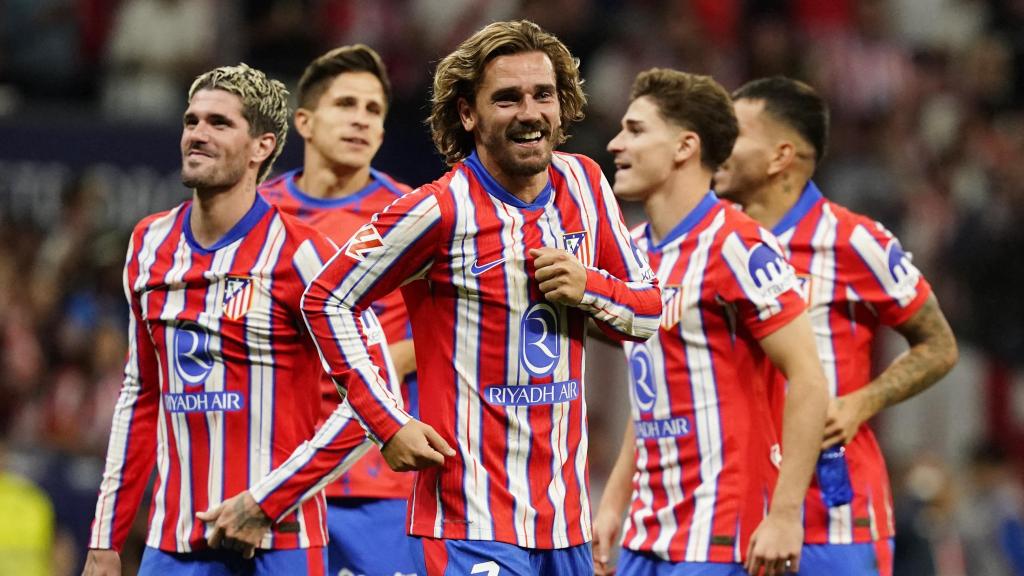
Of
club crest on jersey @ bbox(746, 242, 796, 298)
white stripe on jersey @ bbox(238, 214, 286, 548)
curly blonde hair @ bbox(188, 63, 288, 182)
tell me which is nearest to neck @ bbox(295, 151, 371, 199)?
curly blonde hair @ bbox(188, 63, 288, 182)

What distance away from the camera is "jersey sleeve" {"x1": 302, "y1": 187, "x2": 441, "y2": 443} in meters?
4.65

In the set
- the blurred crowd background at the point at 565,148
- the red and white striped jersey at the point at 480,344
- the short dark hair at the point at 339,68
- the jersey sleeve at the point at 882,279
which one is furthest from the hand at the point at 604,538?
the blurred crowd background at the point at 565,148

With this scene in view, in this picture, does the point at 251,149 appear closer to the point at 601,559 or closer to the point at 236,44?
the point at 601,559

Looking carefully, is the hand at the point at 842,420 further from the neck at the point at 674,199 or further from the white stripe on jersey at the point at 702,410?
the neck at the point at 674,199

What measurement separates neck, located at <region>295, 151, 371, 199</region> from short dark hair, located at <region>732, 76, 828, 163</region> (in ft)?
5.21

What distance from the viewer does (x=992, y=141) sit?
46.0ft

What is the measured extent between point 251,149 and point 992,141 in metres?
9.87

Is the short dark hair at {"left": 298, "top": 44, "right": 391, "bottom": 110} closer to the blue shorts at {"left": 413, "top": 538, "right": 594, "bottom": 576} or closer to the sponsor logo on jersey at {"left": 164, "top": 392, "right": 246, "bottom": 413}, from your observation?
the sponsor logo on jersey at {"left": 164, "top": 392, "right": 246, "bottom": 413}

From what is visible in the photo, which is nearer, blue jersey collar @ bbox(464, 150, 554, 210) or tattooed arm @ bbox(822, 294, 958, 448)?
blue jersey collar @ bbox(464, 150, 554, 210)

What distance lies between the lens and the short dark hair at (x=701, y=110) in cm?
600

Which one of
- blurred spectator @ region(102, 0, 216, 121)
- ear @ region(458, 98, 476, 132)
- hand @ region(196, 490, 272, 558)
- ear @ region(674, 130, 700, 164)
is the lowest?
hand @ region(196, 490, 272, 558)

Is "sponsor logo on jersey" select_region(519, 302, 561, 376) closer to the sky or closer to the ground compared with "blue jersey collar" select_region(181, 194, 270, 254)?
closer to the ground

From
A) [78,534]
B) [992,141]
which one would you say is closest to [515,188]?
[78,534]

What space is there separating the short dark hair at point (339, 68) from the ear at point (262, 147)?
1.42 m
